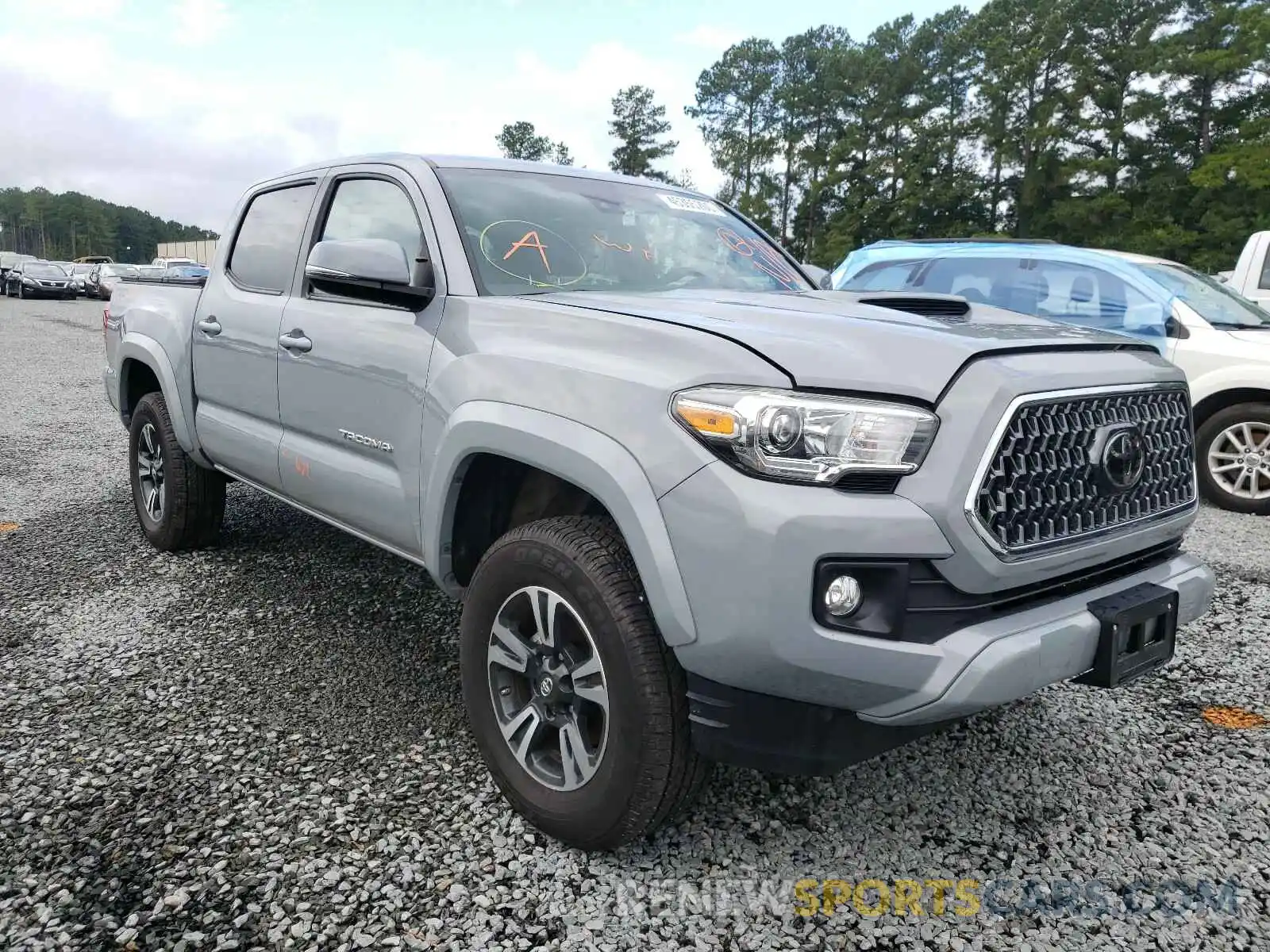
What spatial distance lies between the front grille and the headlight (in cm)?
16

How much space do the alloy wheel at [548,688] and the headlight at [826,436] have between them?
0.62 m

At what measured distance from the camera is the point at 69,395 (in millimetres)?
10805

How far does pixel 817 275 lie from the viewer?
4.20 metres

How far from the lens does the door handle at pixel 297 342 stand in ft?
11.0

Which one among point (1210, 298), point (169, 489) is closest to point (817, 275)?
point (169, 489)

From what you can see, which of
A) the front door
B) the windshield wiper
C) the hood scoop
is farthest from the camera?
the windshield wiper

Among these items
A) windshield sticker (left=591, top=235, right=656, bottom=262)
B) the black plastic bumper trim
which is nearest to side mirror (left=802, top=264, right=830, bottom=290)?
windshield sticker (left=591, top=235, right=656, bottom=262)

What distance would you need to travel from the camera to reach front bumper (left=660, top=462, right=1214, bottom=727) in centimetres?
187

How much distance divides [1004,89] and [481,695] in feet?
154

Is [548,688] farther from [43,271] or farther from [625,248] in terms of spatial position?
[43,271]

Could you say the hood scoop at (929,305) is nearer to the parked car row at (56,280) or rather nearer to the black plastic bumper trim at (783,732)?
the black plastic bumper trim at (783,732)

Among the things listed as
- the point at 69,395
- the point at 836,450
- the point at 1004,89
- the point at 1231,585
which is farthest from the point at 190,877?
the point at 1004,89

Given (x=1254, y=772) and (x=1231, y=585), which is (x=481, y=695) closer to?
(x=1254, y=772)

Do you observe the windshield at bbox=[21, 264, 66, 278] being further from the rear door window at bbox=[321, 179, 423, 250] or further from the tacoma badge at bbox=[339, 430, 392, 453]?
the tacoma badge at bbox=[339, 430, 392, 453]
